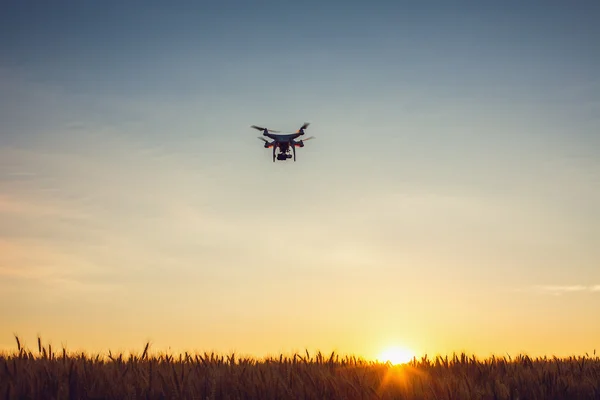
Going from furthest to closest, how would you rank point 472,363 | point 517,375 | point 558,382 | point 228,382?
1. point 472,363
2. point 517,375
3. point 558,382
4. point 228,382

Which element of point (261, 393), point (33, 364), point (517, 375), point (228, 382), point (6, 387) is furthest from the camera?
point (517, 375)

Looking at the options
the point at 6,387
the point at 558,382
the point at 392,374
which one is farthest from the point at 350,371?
the point at 6,387

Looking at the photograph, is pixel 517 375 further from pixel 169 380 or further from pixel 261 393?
pixel 169 380

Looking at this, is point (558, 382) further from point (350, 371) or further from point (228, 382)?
point (228, 382)

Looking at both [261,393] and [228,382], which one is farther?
[228,382]

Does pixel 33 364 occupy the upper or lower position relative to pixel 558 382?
upper

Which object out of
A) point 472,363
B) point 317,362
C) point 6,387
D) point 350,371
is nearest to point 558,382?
point 472,363
